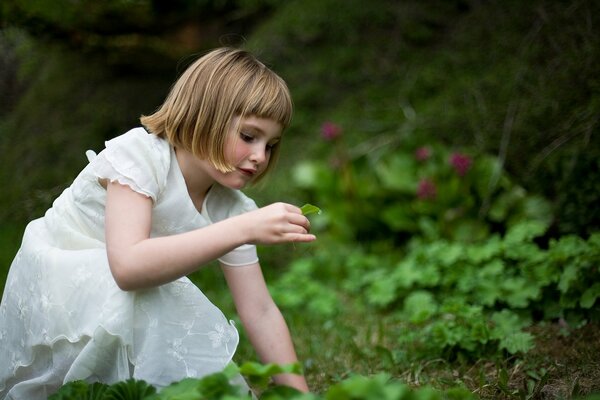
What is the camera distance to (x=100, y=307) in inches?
70.7

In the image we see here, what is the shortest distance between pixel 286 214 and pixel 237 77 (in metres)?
0.49

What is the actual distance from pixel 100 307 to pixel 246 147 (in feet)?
1.84

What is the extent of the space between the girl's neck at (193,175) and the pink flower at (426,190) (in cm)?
198

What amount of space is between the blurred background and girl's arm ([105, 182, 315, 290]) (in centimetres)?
102

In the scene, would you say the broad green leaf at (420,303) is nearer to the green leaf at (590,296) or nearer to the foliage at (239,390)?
the green leaf at (590,296)

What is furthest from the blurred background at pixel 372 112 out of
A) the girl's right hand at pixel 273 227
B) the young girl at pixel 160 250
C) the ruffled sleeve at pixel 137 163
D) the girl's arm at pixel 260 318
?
the ruffled sleeve at pixel 137 163

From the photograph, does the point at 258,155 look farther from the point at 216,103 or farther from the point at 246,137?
the point at 216,103

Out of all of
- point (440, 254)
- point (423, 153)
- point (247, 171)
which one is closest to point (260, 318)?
point (247, 171)

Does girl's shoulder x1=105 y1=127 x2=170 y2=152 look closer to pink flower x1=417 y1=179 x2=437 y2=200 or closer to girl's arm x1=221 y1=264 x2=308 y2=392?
girl's arm x1=221 y1=264 x2=308 y2=392

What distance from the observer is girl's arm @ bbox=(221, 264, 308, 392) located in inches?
81.1

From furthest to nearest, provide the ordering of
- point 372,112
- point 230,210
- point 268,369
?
point 372,112
point 230,210
point 268,369

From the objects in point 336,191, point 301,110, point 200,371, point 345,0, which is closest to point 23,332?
→ point 200,371

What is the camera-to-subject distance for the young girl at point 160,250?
68.1 inches

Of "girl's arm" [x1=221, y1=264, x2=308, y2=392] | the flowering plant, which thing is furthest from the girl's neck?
the flowering plant
